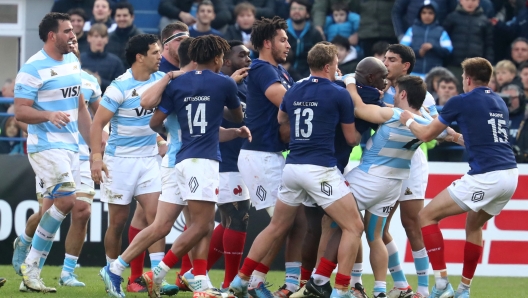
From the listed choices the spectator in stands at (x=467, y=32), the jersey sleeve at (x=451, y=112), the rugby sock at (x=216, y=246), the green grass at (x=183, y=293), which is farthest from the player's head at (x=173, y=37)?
the spectator in stands at (x=467, y=32)

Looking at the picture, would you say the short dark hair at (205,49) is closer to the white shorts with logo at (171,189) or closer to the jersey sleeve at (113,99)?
the white shorts with logo at (171,189)

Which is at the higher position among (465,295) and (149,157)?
(149,157)

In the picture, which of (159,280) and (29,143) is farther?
(29,143)

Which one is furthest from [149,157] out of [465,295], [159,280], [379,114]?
[465,295]

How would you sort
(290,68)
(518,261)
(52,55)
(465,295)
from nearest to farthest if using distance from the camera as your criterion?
(465,295) < (52,55) < (518,261) < (290,68)

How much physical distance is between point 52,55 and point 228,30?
22.0 feet

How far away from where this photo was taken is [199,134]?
824cm

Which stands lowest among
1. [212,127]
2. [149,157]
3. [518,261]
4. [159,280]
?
[518,261]

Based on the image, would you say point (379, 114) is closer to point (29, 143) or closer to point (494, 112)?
point (494, 112)

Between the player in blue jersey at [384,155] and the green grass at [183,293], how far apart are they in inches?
73.8

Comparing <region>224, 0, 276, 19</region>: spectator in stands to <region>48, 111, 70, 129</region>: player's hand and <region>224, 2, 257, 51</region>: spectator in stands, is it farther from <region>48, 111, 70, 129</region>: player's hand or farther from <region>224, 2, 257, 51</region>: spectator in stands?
<region>48, 111, 70, 129</region>: player's hand

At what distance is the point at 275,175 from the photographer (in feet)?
29.3

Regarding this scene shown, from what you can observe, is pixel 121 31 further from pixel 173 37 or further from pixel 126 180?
pixel 126 180

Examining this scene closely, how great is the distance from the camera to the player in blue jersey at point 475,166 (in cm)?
862
